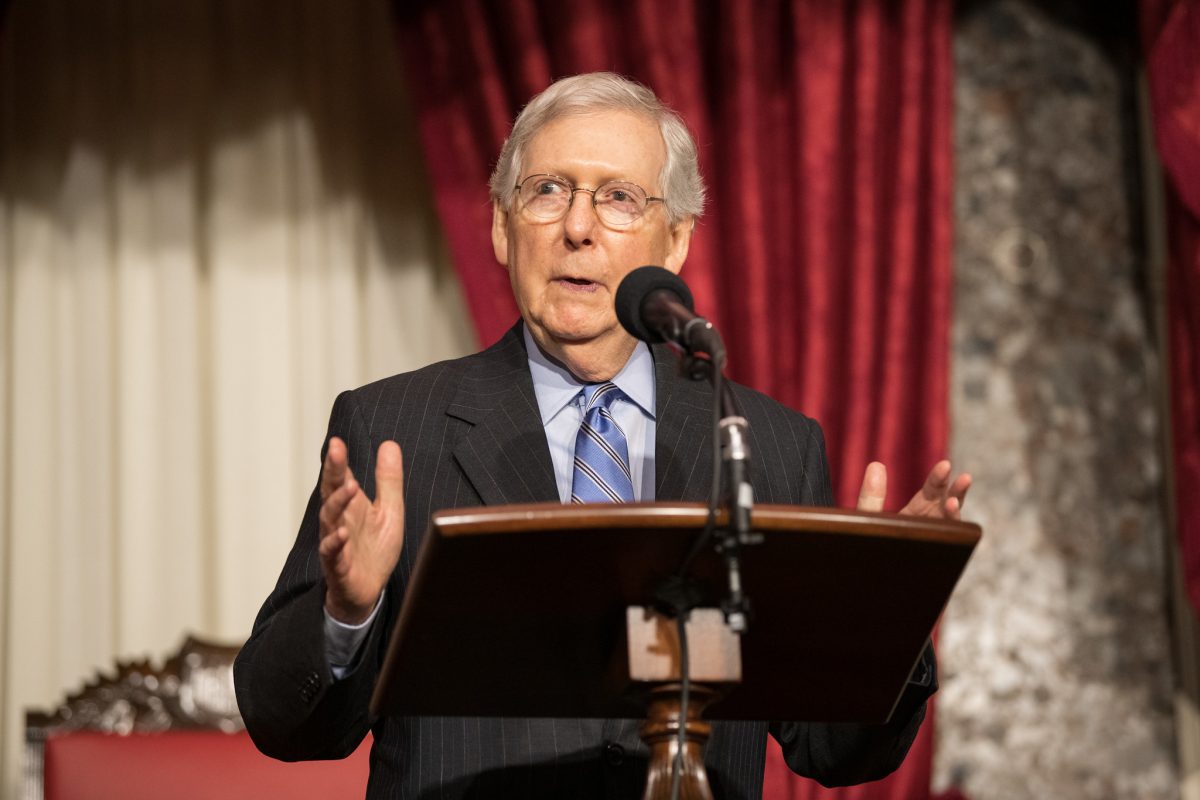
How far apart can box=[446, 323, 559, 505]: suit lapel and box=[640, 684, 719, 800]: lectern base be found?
1.76 ft

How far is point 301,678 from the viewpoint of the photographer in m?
1.68

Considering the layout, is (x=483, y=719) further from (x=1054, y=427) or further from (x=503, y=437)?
(x=1054, y=427)

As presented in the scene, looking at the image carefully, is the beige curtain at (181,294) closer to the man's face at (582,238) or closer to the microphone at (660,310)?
the man's face at (582,238)

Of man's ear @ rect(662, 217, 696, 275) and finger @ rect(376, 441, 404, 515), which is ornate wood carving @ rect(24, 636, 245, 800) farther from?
finger @ rect(376, 441, 404, 515)

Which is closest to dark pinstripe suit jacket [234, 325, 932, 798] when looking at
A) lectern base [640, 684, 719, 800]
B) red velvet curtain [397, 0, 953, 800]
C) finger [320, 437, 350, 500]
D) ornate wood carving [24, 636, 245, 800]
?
finger [320, 437, 350, 500]

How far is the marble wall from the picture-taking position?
11.6 ft

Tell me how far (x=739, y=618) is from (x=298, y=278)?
2.79 m

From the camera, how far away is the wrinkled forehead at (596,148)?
2.20 metres

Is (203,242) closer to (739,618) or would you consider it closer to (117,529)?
(117,529)

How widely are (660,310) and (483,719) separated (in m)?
0.63

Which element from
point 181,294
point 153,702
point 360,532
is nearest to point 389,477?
point 360,532

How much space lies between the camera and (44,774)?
2.88m

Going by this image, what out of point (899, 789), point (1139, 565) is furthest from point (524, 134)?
point (1139, 565)

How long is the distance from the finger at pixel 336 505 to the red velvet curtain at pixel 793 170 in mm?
2059
